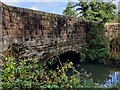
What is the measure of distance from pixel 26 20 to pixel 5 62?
5.27ft

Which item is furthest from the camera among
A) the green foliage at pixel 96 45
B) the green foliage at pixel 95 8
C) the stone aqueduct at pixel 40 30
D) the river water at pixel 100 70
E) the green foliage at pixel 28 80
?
the green foliage at pixel 95 8

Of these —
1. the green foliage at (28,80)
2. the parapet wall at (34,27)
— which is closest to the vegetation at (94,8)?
the parapet wall at (34,27)

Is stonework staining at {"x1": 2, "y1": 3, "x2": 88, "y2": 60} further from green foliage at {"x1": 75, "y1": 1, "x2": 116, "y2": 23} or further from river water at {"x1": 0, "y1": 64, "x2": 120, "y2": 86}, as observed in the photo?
green foliage at {"x1": 75, "y1": 1, "x2": 116, "y2": 23}

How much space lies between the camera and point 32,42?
7.77 metres

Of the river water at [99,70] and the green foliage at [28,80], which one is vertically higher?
the green foliage at [28,80]

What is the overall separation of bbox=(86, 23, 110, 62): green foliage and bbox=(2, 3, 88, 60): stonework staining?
42.7 inches

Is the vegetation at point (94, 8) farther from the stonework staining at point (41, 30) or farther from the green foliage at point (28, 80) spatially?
the green foliage at point (28, 80)

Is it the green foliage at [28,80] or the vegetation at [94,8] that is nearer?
the green foliage at [28,80]

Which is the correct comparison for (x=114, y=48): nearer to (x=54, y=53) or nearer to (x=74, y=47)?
(x=74, y=47)

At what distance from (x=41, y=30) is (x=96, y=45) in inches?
223

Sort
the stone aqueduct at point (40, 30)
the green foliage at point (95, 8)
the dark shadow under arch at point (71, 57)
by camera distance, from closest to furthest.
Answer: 1. the stone aqueduct at point (40, 30)
2. the dark shadow under arch at point (71, 57)
3. the green foliage at point (95, 8)

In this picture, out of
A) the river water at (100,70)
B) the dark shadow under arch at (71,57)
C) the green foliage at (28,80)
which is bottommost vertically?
the river water at (100,70)

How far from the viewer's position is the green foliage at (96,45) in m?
13.2

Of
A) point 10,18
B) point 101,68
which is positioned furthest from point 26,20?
point 101,68
